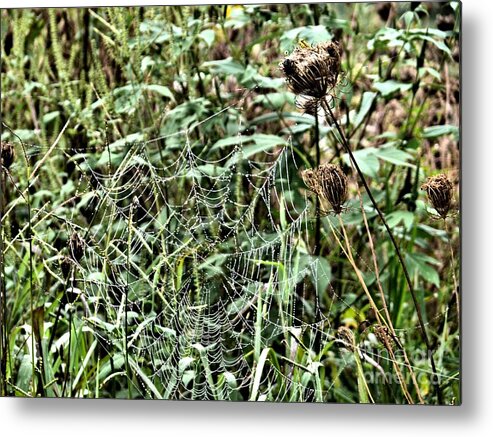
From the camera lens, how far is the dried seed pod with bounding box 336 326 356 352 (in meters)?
1.74

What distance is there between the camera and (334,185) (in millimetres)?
1736

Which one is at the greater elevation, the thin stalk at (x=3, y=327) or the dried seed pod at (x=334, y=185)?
the dried seed pod at (x=334, y=185)

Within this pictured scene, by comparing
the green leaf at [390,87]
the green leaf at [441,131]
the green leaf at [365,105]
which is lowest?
the green leaf at [441,131]

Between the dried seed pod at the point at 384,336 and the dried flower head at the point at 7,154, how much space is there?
72cm

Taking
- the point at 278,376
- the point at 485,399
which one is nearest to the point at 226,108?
the point at 278,376

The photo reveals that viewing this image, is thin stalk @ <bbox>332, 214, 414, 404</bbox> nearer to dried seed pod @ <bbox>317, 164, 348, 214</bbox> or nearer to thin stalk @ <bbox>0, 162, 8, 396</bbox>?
dried seed pod @ <bbox>317, 164, 348, 214</bbox>

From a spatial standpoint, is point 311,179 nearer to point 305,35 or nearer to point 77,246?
point 305,35

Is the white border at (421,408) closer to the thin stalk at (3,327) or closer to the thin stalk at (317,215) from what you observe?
the thin stalk at (3,327)

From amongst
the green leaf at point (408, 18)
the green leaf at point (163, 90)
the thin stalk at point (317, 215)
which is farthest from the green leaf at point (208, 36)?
the green leaf at point (408, 18)

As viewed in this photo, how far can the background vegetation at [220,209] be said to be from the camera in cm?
173

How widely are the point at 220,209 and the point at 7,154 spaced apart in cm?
40


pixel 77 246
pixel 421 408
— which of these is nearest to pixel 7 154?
pixel 77 246

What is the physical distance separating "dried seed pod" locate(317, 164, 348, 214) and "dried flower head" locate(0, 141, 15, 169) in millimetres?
559

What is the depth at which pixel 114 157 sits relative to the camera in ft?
5.95
